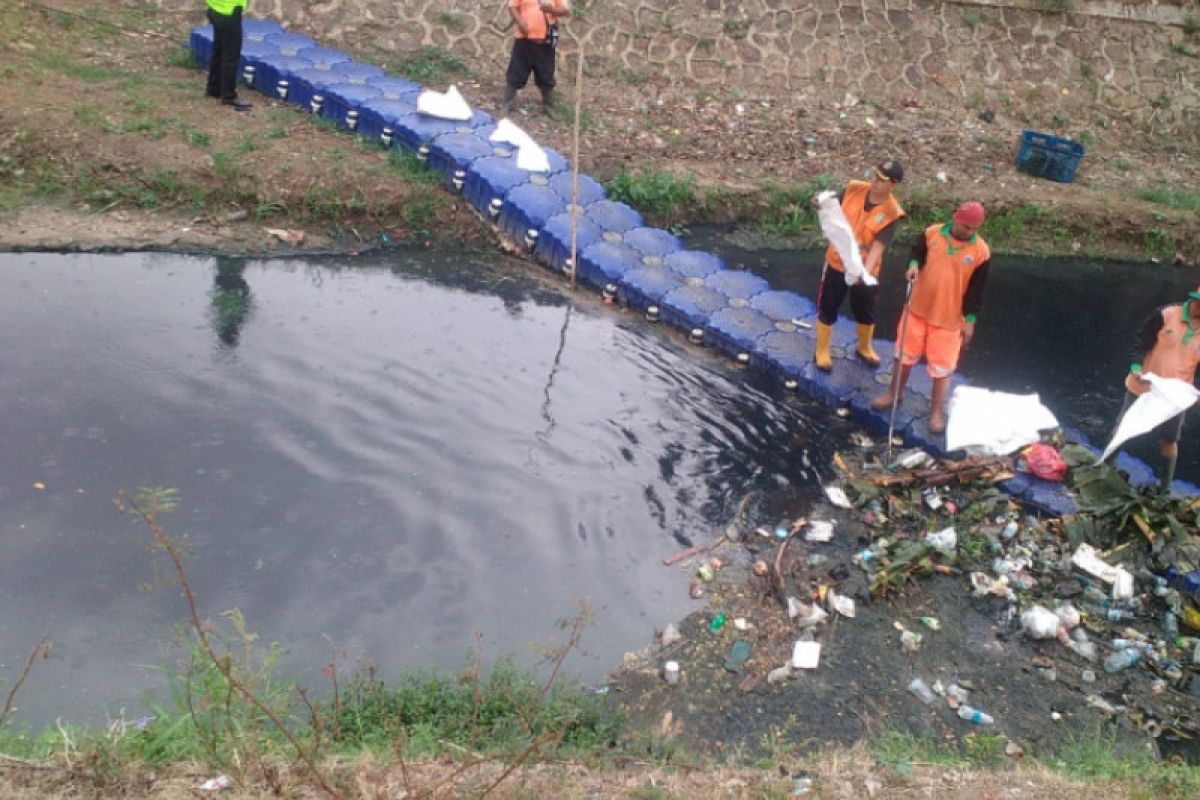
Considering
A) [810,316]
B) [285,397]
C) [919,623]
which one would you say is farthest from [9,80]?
[919,623]

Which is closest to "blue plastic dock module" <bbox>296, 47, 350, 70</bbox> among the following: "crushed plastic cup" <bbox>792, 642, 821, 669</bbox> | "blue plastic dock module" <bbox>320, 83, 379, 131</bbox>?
"blue plastic dock module" <bbox>320, 83, 379, 131</bbox>

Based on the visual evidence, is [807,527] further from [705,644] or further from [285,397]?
[285,397]

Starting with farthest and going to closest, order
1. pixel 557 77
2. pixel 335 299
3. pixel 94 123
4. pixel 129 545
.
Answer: pixel 557 77 < pixel 94 123 < pixel 335 299 < pixel 129 545

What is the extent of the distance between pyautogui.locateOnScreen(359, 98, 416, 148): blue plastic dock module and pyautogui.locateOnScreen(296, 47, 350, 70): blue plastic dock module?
1054mm

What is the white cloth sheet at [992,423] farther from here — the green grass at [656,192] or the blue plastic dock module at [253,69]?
the blue plastic dock module at [253,69]

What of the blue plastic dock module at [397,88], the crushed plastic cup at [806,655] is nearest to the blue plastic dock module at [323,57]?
the blue plastic dock module at [397,88]

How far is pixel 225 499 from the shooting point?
19.0ft

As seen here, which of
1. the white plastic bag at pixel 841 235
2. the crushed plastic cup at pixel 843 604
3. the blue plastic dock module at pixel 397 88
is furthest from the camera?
the blue plastic dock module at pixel 397 88

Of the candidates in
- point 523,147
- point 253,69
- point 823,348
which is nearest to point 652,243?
point 523,147

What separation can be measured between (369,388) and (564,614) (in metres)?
2.46

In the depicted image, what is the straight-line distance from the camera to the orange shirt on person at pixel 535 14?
34.3ft

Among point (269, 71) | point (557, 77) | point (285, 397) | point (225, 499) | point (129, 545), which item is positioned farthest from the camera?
point (557, 77)

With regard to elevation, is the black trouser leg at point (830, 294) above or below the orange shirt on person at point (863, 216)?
below

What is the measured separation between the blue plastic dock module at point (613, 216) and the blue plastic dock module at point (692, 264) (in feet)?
1.94
